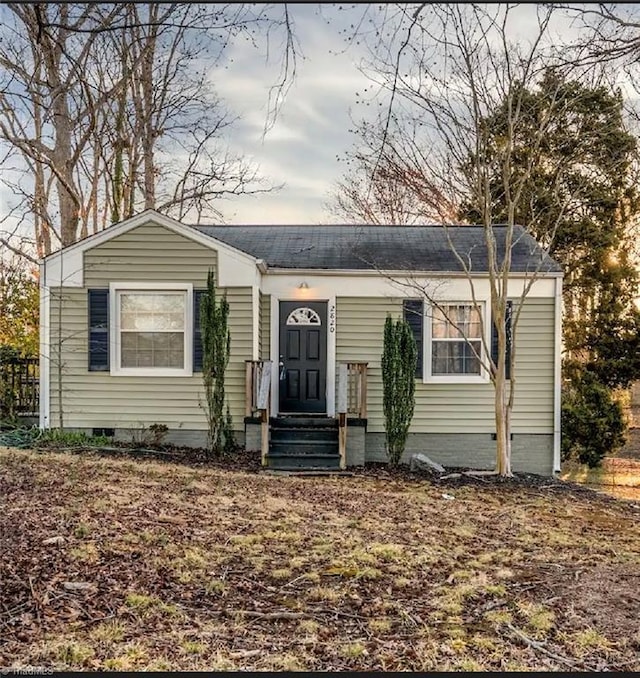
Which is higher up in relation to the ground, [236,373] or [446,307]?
[446,307]

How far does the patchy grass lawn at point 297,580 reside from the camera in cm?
316

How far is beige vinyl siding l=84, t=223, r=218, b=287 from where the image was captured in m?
9.08

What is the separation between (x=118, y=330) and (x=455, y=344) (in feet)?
15.5

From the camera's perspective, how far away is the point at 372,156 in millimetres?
9508

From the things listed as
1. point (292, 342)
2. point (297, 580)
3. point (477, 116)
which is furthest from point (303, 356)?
point (297, 580)

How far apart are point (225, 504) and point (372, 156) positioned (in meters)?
5.57

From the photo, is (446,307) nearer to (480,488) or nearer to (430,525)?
(480,488)

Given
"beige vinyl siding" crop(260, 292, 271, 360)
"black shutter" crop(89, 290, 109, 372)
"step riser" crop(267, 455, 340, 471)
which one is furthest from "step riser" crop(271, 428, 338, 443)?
"black shutter" crop(89, 290, 109, 372)

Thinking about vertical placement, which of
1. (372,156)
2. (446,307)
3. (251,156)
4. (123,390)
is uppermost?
(251,156)

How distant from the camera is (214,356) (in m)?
8.90

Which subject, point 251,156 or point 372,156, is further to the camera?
point 251,156

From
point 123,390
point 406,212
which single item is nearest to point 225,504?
point 123,390

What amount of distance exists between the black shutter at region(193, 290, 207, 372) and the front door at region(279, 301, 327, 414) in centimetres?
132

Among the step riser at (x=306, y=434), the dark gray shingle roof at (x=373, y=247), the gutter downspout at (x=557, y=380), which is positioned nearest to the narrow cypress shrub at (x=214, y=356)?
the step riser at (x=306, y=434)
